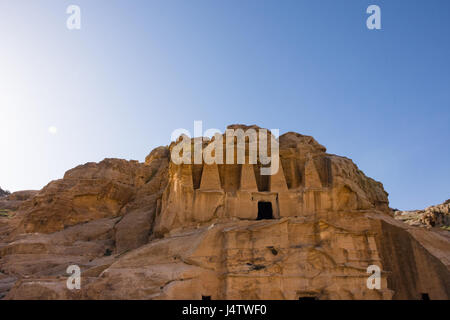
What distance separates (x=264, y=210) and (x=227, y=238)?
837cm

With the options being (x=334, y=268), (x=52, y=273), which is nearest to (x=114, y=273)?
(x=52, y=273)

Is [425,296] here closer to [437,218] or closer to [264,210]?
[264,210]

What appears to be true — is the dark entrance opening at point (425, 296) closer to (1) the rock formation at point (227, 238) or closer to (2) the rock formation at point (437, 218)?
(1) the rock formation at point (227, 238)

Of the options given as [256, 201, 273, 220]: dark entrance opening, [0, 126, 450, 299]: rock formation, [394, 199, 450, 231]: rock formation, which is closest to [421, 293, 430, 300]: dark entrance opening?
[0, 126, 450, 299]: rock formation

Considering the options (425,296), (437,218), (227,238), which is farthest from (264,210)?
(437,218)

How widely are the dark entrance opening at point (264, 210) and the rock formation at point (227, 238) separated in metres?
0.11

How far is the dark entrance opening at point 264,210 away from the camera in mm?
29203

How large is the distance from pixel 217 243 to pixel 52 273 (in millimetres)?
11024

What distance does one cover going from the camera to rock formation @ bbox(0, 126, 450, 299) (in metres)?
20.1

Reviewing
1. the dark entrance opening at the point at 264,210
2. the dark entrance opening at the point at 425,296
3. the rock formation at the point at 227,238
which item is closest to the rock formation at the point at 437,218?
the rock formation at the point at 227,238

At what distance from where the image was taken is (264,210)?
97.4ft

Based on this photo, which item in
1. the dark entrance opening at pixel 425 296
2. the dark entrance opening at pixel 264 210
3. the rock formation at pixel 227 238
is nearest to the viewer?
the rock formation at pixel 227 238

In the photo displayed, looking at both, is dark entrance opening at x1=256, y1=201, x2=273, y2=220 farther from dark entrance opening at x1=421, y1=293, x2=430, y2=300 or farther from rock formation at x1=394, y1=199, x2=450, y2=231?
rock formation at x1=394, y1=199, x2=450, y2=231

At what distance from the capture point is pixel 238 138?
30.2 meters
